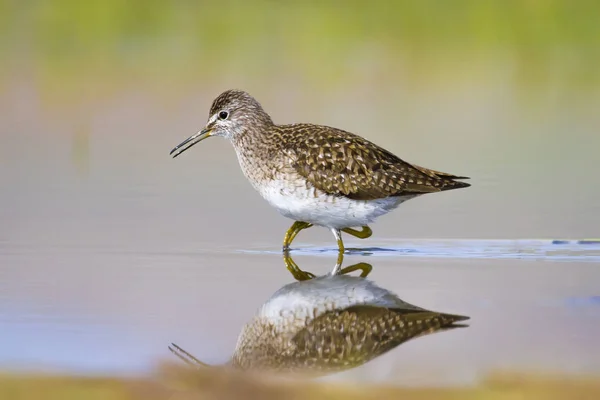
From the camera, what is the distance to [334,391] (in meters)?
6.41

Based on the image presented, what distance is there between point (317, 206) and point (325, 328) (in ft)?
10.7

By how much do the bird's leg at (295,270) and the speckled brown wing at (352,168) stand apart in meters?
0.95

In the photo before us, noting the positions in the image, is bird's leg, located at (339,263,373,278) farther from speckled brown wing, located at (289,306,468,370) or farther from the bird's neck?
the bird's neck

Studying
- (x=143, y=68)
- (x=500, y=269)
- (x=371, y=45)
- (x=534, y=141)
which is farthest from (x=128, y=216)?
(x=371, y=45)

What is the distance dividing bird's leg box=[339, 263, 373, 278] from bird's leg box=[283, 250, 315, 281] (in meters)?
0.30

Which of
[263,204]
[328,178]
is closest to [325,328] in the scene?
[328,178]

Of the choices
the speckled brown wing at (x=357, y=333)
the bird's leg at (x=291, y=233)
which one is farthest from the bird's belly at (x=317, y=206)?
the speckled brown wing at (x=357, y=333)

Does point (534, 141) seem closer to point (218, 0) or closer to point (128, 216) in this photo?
point (128, 216)

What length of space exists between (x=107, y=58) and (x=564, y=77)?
8.50m

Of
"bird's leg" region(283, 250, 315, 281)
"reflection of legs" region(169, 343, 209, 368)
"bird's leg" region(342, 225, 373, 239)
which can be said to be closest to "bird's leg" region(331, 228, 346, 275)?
"bird's leg" region(283, 250, 315, 281)

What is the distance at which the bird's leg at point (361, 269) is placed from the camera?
9570 millimetres

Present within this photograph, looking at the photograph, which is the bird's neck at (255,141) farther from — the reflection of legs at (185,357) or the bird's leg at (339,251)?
the reflection of legs at (185,357)

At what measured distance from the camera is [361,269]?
32.0 feet

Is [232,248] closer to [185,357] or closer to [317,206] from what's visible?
[317,206]
